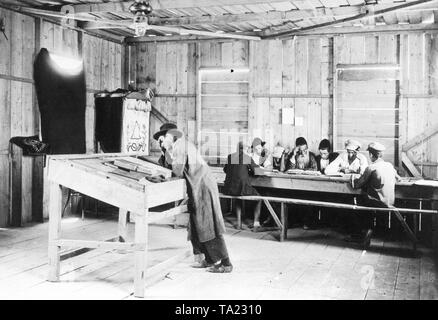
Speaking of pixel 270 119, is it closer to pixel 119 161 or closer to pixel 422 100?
pixel 422 100

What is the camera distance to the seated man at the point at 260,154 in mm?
10344

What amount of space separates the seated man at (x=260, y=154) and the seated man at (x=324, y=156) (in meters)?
1.05

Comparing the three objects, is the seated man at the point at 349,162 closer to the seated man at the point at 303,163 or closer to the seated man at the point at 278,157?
the seated man at the point at 303,163

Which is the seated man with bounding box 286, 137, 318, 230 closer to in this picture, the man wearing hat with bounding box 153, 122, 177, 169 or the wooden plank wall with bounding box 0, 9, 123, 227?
the man wearing hat with bounding box 153, 122, 177, 169

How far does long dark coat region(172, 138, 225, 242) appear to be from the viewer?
6.00m

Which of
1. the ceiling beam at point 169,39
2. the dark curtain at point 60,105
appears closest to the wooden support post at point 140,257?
the dark curtain at point 60,105

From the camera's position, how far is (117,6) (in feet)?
27.2

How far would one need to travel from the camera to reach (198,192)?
6.02 metres

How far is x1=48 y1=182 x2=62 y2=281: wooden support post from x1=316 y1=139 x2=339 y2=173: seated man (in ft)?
19.2

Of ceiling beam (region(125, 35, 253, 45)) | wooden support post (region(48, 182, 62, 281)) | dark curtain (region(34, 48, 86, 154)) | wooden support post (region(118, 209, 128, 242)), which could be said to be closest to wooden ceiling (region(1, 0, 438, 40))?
ceiling beam (region(125, 35, 253, 45))

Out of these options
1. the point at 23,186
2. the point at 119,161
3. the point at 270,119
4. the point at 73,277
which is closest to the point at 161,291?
the point at 73,277

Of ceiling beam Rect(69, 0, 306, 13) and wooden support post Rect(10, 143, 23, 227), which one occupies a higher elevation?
ceiling beam Rect(69, 0, 306, 13)

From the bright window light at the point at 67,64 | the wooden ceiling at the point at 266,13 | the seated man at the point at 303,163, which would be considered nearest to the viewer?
the wooden ceiling at the point at 266,13

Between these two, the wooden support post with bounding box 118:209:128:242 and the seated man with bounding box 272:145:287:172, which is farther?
the seated man with bounding box 272:145:287:172
